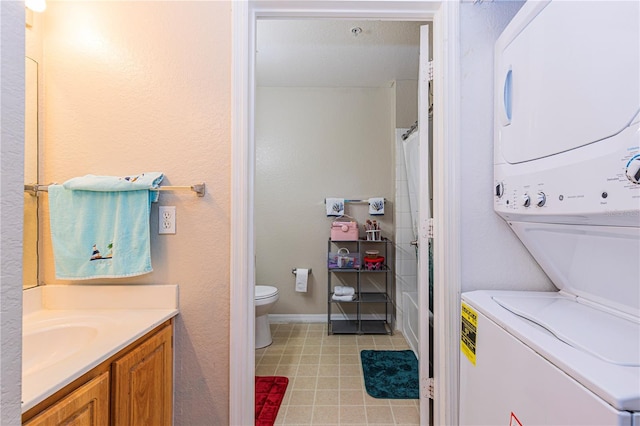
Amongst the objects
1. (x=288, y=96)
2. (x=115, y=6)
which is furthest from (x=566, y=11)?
(x=288, y=96)

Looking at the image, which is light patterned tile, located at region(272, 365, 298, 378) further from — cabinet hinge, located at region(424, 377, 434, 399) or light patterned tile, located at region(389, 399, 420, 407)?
cabinet hinge, located at region(424, 377, 434, 399)

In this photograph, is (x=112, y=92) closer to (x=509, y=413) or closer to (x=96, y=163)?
(x=96, y=163)

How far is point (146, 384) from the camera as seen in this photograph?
109cm

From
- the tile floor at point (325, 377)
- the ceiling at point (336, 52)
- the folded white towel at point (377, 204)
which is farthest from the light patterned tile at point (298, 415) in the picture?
the ceiling at point (336, 52)

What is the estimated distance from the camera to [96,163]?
1.32 meters

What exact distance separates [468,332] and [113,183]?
60.9 inches

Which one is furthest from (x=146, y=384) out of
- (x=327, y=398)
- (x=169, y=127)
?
(x=327, y=398)

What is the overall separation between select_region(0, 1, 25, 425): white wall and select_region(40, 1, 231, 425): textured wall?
0.85 meters

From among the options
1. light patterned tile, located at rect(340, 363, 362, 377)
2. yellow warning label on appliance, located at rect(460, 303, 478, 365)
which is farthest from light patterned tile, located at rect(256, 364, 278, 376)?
yellow warning label on appliance, located at rect(460, 303, 478, 365)

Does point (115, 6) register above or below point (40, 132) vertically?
above

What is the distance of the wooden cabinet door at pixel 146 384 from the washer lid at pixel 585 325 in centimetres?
131

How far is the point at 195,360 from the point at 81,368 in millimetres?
570

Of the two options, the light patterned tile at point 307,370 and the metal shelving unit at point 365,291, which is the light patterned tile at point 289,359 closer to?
the light patterned tile at point 307,370

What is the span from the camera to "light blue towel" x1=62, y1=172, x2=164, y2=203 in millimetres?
1201
